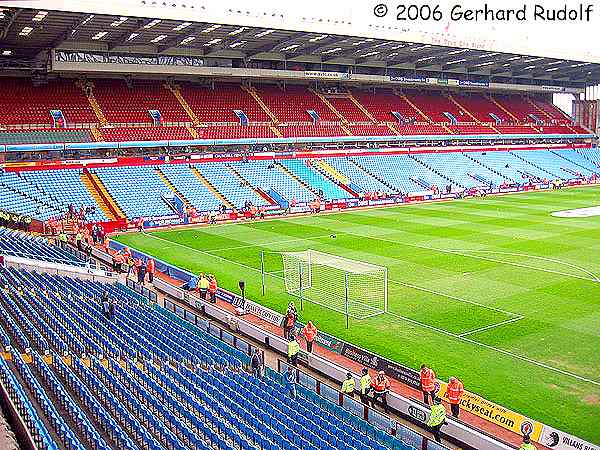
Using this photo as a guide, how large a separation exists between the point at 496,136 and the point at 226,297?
5497cm

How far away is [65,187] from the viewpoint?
42750 millimetres

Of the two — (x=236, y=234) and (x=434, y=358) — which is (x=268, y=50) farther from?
(x=434, y=358)

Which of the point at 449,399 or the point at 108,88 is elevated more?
the point at 108,88

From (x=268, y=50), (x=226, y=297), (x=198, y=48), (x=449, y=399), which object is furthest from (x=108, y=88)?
(x=449, y=399)

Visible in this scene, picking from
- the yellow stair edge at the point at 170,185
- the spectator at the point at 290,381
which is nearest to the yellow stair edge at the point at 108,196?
the yellow stair edge at the point at 170,185

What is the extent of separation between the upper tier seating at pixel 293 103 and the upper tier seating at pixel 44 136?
60.9 ft

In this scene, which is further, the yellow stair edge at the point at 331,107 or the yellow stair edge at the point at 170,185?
the yellow stair edge at the point at 331,107

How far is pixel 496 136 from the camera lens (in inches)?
2768

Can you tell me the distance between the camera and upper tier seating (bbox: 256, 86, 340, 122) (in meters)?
59.7

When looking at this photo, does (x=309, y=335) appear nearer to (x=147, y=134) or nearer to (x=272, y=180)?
(x=272, y=180)

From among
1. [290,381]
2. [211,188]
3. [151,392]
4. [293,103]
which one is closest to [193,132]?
[211,188]

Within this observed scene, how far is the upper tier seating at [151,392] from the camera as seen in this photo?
1053 centimetres

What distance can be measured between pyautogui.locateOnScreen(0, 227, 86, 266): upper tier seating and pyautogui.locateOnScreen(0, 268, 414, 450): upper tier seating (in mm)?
6782

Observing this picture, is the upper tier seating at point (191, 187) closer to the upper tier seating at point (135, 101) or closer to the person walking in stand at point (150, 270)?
the upper tier seating at point (135, 101)
